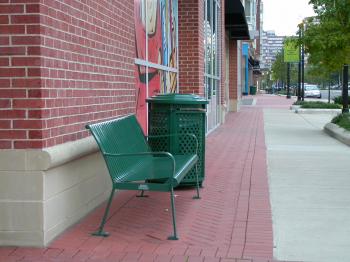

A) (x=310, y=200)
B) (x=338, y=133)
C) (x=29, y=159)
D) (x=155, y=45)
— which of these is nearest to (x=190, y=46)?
(x=155, y=45)

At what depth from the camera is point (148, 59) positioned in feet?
31.6

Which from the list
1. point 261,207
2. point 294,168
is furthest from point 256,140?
point 261,207

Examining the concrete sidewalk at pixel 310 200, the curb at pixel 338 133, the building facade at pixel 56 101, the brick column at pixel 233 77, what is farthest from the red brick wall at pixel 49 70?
the brick column at pixel 233 77

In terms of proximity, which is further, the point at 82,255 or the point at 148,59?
the point at 148,59

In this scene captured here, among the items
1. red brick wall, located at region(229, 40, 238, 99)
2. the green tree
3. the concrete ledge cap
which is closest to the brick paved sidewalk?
the concrete ledge cap

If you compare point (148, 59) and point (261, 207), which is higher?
point (148, 59)

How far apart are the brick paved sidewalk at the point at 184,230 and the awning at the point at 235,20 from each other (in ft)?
40.3

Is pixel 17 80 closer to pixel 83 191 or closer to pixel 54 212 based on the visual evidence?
pixel 54 212

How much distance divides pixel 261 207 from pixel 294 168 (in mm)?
3187

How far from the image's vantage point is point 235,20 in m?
22.1

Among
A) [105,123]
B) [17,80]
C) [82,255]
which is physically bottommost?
[82,255]

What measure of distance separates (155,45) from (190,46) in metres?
2.46

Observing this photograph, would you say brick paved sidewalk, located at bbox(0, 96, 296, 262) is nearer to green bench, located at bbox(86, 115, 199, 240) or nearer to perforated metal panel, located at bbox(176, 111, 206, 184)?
green bench, located at bbox(86, 115, 199, 240)

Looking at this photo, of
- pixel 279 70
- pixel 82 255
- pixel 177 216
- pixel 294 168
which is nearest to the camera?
pixel 82 255
